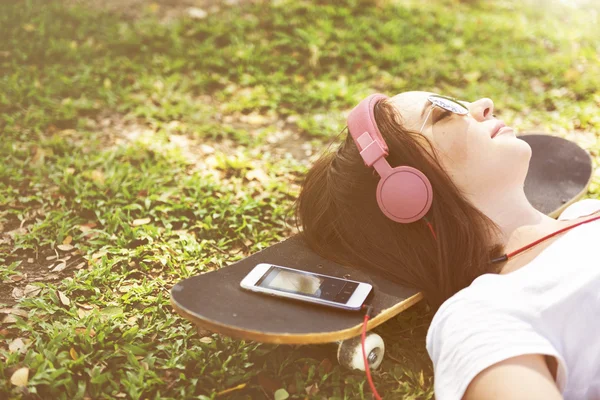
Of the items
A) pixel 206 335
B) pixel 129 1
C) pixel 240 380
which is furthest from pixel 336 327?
pixel 129 1

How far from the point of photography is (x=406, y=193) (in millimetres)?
2613

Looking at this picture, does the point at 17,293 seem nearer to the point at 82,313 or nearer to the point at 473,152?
the point at 82,313

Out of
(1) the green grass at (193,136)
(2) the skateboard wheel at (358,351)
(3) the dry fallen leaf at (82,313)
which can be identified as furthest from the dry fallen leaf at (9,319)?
(2) the skateboard wheel at (358,351)

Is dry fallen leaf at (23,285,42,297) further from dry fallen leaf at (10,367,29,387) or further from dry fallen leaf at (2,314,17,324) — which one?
dry fallen leaf at (10,367,29,387)

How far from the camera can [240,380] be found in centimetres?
272

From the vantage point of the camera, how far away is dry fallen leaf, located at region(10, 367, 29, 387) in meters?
2.60

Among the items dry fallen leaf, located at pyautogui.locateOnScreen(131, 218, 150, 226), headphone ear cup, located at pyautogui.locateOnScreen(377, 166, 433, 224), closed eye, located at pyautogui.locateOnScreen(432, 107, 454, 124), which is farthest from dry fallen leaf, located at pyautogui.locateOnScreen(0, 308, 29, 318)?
closed eye, located at pyautogui.locateOnScreen(432, 107, 454, 124)

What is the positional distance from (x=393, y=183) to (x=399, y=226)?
24 cm

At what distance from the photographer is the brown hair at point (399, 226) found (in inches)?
105

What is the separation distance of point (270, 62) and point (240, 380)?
13.5ft

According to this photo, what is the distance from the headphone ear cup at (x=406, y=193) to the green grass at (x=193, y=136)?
0.78 meters

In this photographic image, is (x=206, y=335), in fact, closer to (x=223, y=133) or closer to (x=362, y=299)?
(x=362, y=299)

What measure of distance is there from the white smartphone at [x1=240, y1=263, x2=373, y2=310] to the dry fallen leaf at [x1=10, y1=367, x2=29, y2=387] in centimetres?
106

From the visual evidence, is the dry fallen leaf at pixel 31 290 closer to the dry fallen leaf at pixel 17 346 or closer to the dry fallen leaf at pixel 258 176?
the dry fallen leaf at pixel 17 346
